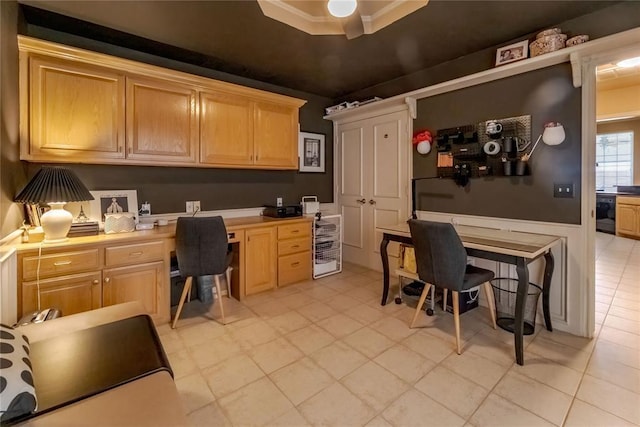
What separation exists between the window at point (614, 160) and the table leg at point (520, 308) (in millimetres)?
6206

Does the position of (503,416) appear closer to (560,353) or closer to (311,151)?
(560,353)

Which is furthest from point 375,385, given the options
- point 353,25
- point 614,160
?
point 614,160

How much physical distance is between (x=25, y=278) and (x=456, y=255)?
2.95m

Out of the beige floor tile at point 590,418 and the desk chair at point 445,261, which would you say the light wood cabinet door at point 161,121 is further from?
the beige floor tile at point 590,418

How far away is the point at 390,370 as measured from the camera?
6.42 feet

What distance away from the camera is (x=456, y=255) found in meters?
2.17

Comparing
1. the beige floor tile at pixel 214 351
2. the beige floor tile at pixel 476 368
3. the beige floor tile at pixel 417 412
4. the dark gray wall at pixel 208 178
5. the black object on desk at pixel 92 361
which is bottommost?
the beige floor tile at pixel 417 412

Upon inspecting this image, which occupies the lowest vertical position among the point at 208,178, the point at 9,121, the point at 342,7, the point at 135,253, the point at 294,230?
the point at 135,253

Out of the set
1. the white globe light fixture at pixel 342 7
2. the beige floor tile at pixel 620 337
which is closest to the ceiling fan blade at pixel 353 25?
the white globe light fixture at pixel 342 7

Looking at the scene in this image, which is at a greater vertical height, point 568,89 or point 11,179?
point 568,89

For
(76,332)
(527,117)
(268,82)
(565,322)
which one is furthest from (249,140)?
(565,322)

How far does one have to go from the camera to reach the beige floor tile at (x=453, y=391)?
164 centimetres

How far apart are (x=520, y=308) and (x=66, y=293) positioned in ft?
10.4

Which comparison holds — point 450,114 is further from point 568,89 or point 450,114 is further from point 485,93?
point 568,89
